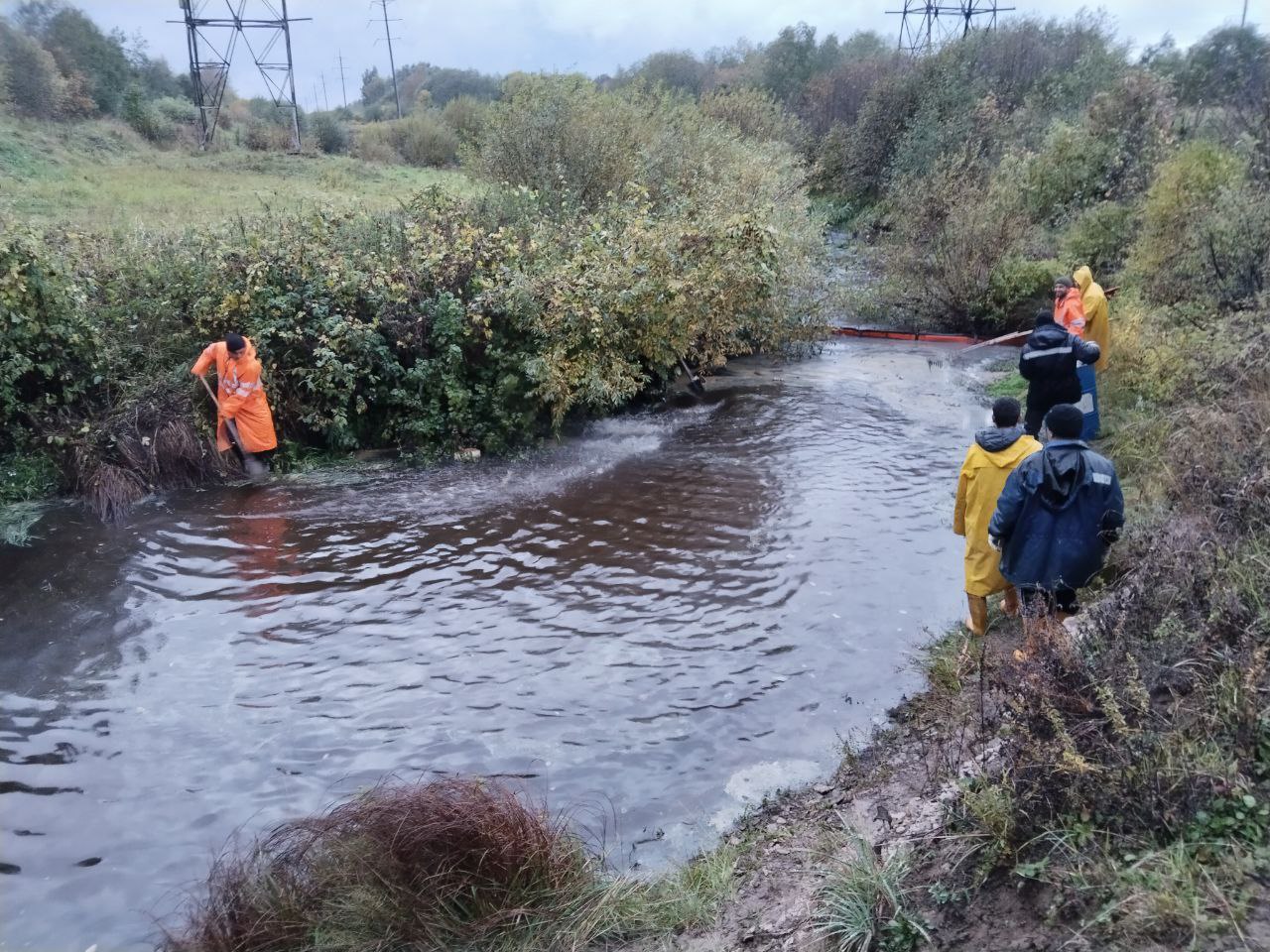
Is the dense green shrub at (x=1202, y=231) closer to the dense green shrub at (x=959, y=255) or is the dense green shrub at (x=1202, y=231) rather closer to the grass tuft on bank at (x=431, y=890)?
the dense green shrub at (x=959, y=255)

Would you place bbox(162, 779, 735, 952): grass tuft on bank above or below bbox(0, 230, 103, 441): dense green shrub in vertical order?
below

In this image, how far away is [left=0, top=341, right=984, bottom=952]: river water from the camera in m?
5.34

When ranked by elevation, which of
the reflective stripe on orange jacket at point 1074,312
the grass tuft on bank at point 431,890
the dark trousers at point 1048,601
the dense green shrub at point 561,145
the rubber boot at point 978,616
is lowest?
the grass tuft on bank at point 431,890

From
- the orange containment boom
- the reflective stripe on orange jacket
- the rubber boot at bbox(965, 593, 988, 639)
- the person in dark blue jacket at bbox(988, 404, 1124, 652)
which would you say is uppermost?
the reflective stripe on orange jacket

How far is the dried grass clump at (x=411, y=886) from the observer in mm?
4055

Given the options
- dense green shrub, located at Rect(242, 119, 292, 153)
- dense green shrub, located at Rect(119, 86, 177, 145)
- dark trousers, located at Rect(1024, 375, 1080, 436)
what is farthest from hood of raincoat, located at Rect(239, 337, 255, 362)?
dense green shrub, located at Rect(242, 119, 292, 153)

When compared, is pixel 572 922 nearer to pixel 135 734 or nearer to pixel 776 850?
pixel 776 850

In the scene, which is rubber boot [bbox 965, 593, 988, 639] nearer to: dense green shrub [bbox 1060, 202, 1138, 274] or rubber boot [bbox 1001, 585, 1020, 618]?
rubber boot [bbox 1001, 585, 1020, 618]

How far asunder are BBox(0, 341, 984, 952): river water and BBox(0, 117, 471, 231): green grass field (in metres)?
5.48

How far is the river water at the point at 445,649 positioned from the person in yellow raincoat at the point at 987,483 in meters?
0.96

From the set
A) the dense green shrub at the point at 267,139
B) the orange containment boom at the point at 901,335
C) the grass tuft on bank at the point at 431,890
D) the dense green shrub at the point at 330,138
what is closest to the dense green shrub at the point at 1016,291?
the orange containment boom at the point at 901,335

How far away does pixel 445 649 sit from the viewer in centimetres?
716

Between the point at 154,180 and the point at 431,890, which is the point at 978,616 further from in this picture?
the point at 154,180

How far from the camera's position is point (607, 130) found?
1819cm
